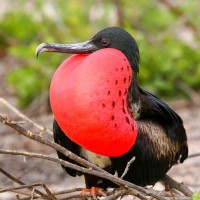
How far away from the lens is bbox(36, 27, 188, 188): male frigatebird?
252 centimetres

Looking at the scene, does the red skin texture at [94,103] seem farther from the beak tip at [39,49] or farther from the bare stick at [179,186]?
the bare stick at [179,186]

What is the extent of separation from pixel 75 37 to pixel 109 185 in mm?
3090

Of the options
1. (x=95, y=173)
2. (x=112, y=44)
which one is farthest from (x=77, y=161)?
(x=112, y=44)

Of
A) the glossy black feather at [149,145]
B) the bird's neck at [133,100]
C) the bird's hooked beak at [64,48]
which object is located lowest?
the glossy black feather at [149,145]

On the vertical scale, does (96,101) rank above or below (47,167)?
above

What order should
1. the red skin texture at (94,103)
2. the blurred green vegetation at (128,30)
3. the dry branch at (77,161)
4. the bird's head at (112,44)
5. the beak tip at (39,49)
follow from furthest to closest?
the blurred green vegetation at (128,30) < the bird's head at (112,44) < the beak tip at (39,49) < the red skin texture at (94,103) < the dry branch at (77,161)

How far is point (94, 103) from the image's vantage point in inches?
99.2

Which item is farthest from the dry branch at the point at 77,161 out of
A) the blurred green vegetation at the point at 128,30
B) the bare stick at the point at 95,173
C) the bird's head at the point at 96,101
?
the blurred green vegetation at the point at 128,30

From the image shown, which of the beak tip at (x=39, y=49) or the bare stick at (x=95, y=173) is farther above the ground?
the beak tip at (x=39, y=49)

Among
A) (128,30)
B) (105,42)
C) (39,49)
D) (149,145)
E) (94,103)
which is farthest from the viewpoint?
(128,30)

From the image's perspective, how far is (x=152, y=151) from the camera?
3.00 metres

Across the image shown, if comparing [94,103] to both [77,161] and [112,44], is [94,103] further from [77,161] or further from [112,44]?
[112,44]

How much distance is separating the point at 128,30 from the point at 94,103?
305cm

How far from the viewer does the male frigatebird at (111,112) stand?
99.2 inches
